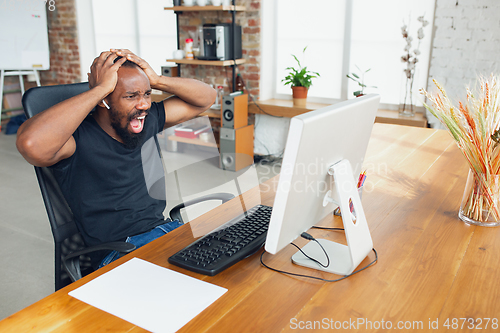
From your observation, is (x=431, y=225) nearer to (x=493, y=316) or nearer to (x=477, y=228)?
(x=477, y=228)

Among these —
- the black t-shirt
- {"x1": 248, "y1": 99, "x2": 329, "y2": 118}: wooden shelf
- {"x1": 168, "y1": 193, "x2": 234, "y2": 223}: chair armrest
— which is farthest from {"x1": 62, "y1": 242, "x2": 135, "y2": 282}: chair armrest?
{"x1": 248, "y1": 99, "x2": 329, "y2": 118}: wooden shelf

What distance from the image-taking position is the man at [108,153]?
4.37 feet

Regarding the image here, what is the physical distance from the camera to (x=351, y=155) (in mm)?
1046

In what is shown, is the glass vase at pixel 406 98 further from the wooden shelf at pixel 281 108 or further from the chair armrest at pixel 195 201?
the chair armrest at pixel 195 201

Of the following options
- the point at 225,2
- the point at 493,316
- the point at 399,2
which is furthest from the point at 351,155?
the point at 225,2

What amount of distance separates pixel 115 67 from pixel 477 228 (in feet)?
4.16

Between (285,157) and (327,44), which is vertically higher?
(327,44)

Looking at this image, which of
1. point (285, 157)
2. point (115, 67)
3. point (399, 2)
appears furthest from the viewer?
point (399, 2)

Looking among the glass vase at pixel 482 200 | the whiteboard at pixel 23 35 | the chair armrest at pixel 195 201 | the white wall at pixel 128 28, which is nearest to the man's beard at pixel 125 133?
the chair armrest at pixel 195 201

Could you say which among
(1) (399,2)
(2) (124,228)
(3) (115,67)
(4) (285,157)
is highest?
(1) (399,2)

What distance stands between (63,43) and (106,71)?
5.00 m

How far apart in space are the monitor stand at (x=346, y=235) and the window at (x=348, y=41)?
3.11m

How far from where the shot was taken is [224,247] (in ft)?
3.42

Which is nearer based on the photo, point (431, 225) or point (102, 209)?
point (431, 225)
